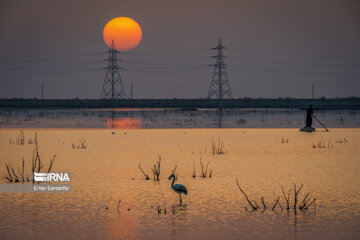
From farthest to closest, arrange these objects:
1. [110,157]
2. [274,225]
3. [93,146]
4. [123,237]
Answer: [93,146]
[110,157]
[274,225]
[123,237]

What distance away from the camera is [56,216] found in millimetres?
13211

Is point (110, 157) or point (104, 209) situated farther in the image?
point (110, 157)

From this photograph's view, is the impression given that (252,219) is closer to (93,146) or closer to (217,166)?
(217,166)

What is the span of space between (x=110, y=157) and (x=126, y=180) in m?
A: 7.09

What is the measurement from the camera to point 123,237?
37.0ft

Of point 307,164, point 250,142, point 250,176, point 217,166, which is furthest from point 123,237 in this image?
point 250,142

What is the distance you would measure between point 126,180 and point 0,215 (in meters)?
5.98

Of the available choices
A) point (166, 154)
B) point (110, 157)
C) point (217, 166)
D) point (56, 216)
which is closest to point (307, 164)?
point (217, 166)

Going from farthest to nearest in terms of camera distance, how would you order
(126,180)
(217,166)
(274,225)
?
1. (217,166)
2. (126,180)
3. (274,225)

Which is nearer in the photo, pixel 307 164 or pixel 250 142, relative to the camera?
pixel 307 164

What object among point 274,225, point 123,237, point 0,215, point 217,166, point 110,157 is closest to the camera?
point 123,237

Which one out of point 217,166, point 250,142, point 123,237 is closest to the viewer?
point 123,237

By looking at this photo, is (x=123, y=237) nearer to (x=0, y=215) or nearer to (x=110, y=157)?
(x=0, y=215)

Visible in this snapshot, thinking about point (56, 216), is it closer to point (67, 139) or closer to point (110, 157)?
point (110, 157)
